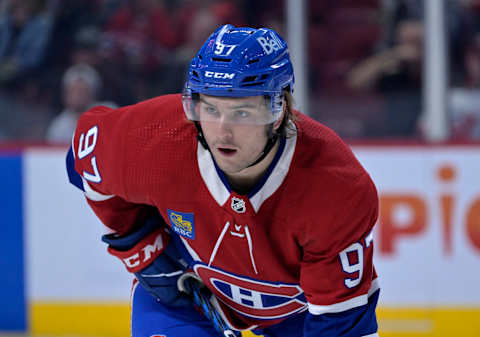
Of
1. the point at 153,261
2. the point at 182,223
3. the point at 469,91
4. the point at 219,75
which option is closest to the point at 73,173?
the point at 153,261

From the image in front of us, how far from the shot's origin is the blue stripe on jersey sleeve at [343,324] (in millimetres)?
1833

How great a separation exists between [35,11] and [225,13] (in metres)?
1.05

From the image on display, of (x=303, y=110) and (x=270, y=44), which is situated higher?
(x=270, y=44)

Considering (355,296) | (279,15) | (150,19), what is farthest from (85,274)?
(355,296)

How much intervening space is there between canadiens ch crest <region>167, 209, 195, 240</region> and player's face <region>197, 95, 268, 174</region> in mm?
245

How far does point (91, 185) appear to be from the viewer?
2.19m

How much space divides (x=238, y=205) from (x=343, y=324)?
0.37 m

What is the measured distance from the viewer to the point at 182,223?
2000 millimetres

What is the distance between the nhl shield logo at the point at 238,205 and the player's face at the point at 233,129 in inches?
3.6

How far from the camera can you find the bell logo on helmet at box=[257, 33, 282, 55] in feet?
5.79

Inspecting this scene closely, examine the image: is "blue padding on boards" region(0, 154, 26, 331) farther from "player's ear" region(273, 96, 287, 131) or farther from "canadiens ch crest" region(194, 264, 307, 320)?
"player's ear" region(273, 96, 287, 131)

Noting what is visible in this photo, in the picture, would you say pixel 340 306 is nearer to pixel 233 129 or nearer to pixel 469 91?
pixel 233 129

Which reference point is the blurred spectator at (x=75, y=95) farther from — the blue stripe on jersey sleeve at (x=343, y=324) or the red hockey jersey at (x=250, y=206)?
the blue stripe on jersey sleeve at (x=343, y=324)

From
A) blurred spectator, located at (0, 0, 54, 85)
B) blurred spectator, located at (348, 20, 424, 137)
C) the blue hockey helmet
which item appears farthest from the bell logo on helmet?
blurred spectator, located at (0, 0, 54, 85)
